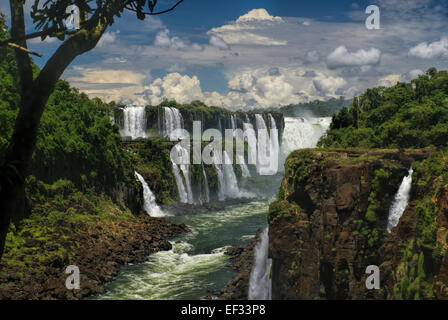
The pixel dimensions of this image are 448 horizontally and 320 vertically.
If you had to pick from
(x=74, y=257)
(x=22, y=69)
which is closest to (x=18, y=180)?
(x=22, y=69)

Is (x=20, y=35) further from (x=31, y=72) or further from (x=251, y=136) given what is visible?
(x=251, y=136)

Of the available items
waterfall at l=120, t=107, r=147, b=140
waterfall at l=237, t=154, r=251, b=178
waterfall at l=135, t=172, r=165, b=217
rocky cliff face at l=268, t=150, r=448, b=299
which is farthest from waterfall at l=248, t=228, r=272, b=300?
waterfall at l=120, t=107, r=147, b=140

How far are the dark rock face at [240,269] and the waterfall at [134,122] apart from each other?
101ft

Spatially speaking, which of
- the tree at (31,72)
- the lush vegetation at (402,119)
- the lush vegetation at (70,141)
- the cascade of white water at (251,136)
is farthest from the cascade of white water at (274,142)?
the tree at (31,72)

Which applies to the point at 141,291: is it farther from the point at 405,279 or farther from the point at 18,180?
the point at 18,180

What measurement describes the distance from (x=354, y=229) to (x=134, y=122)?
45305mm

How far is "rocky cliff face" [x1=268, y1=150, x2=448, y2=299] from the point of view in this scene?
37.2ft

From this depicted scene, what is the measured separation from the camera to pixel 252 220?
35.2m

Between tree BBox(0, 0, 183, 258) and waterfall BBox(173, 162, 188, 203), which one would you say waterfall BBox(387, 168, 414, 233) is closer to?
tree BBox(0, 0, 183, 258)

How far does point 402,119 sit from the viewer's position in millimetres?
25328

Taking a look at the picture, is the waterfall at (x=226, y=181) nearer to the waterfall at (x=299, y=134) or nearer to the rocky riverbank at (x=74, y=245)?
the rocky riverbank at (x=74, y=245)

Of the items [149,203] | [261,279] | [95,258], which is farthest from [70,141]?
[261,279]

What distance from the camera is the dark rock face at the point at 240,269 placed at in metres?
17.6

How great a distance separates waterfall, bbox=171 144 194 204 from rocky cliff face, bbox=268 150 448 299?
30.0 meters
